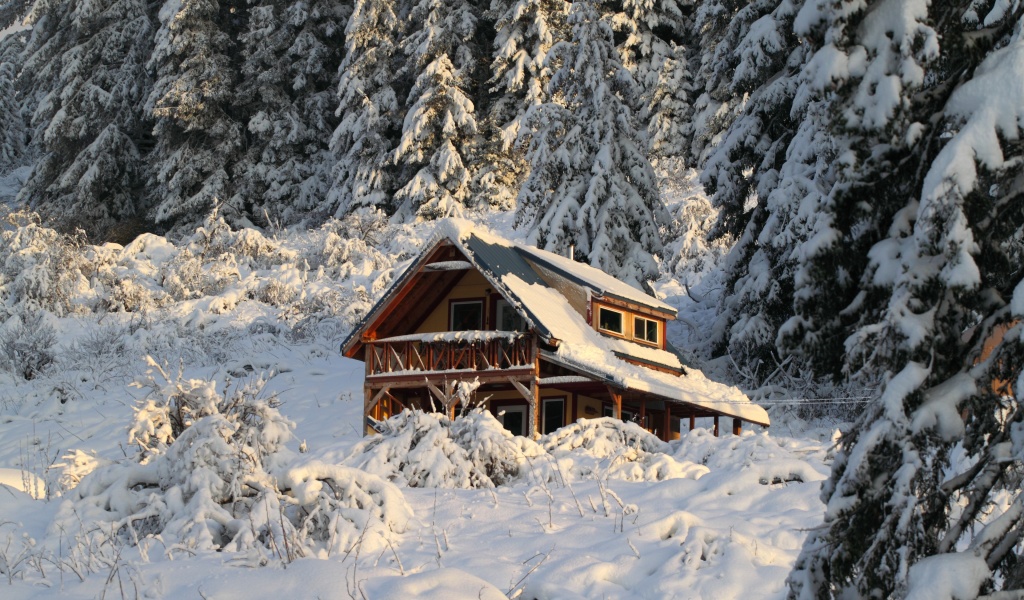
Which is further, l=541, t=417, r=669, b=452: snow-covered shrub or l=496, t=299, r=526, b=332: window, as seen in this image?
l=496, t=299, r=526, b=332: window

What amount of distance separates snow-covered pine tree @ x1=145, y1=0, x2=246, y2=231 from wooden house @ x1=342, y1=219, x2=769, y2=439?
1121 inches

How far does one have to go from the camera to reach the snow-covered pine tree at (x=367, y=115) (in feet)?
166

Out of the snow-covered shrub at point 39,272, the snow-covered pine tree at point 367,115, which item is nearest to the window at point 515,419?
the snow-covered shrub at point 39,272

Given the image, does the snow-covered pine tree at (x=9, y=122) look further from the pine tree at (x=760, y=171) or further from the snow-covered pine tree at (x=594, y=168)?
the pine tree at (x=760, y=171)

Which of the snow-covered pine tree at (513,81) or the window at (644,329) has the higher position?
the snow-covered pine tree at (513,81)

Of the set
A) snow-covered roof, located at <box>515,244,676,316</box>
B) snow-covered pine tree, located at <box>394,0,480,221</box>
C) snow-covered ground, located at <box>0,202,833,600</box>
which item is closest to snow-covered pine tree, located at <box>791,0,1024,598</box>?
snow-covered ground, located at <box>0,202,833,600</box>

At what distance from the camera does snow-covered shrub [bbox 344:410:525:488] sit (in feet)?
50.7

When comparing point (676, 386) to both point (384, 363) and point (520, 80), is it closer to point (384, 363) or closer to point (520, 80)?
point (384, 363)

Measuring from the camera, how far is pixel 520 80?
48375 millimetres

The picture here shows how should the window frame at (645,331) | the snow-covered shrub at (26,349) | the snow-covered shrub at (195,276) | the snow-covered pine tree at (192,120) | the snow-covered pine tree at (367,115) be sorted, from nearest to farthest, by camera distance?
the window frame at (645,331) → the snow-covered shrub at (26,349) → the snow-covered shrub at (195,276) → the snow-covered pine tree at (367,115) → the snow-covered pine tree at (192,120)

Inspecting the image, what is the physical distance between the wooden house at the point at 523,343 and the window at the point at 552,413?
3cm

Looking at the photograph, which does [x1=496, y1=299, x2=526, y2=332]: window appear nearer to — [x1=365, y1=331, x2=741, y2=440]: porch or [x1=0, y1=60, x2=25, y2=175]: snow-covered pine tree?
[x1=365, y1=331, x2=741, y2=440]: porch

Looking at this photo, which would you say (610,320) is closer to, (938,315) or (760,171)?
(760,171)

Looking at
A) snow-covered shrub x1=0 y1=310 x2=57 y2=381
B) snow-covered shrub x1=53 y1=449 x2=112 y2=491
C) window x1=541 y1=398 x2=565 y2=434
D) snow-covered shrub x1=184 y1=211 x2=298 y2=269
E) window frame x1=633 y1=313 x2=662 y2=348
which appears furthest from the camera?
snow-covered shrub x1=184 y1=211 x2=298 y2=269
